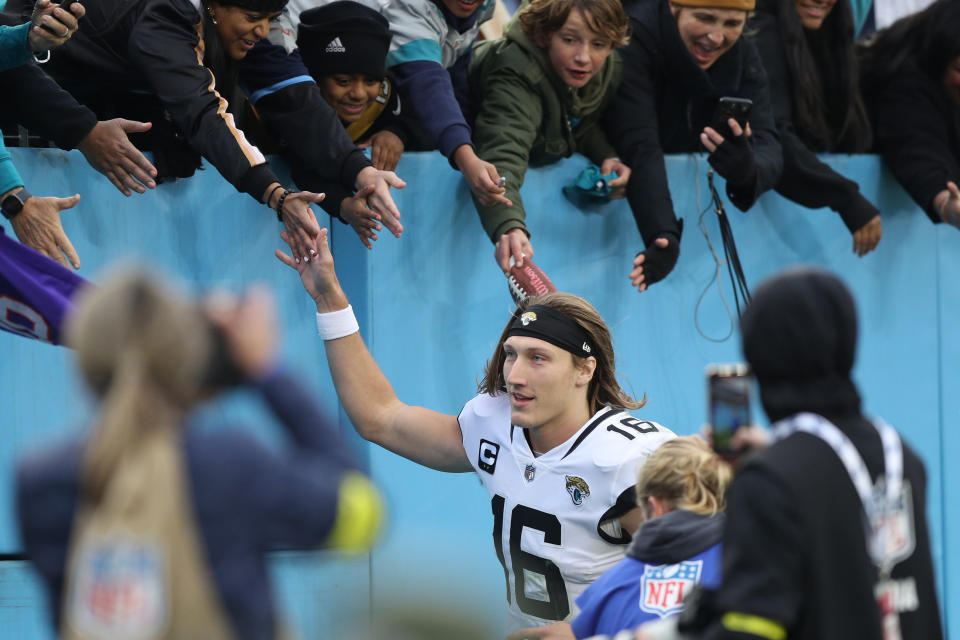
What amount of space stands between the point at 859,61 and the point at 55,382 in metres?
4.18

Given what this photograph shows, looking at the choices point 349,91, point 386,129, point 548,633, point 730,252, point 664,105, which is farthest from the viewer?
point 730,252

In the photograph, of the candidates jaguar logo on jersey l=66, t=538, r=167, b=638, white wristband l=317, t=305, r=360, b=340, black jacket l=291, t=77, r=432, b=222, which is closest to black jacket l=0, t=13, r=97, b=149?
black jacket l=291, t=77, r=432, b=222

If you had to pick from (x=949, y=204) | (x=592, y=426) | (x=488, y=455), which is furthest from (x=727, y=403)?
(x=949, y=204)

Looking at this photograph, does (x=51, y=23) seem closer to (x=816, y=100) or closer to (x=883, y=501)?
(x=883, y=501)

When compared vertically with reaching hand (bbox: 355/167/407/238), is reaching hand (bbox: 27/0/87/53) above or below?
above

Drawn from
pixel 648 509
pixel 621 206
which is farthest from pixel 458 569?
pixel 621 206

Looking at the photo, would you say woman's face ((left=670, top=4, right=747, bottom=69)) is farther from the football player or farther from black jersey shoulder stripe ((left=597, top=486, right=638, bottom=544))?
black jersey shoulder stripe ((left=597, top=486, right=638, bottom=544))

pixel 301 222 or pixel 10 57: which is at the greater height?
pixel 10 57

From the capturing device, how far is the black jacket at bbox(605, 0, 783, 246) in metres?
5.25

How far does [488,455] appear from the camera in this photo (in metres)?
3.89

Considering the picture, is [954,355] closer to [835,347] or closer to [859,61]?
[859,61]

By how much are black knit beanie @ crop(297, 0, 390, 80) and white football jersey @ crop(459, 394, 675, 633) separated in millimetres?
1657

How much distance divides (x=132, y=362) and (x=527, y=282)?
282 centimetres

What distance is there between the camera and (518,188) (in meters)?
4.96
